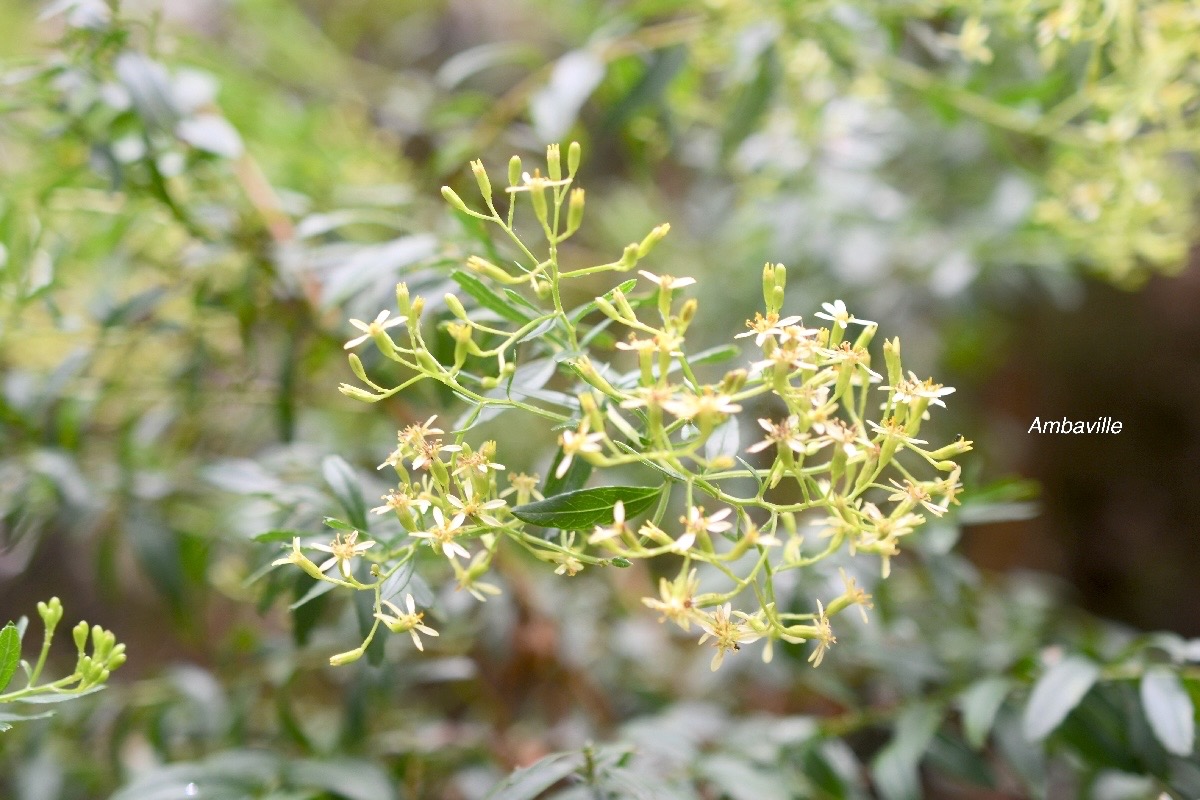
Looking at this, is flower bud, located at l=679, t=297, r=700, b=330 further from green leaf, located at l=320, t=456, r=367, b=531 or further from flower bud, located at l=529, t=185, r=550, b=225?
green leaf, located at l=320, t=456, r=367, b=531

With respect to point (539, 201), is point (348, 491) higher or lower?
lower

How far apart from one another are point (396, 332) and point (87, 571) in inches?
60.9

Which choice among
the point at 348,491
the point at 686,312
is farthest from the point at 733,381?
the point at 348,491

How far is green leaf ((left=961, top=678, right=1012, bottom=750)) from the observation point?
0.62 metres

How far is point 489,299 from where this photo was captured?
0.48 metres

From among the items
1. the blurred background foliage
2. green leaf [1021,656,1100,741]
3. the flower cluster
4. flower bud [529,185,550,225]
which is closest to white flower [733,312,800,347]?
the flower cluster

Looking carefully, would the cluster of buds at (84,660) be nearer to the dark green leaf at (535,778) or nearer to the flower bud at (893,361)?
the dark green leaf at (535,778)

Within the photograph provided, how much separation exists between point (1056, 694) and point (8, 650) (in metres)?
0.62

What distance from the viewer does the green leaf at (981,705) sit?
617mm

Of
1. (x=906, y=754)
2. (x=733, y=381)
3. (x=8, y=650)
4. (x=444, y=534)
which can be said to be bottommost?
(x=906, y=754)

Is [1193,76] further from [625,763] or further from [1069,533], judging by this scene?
[1069,533]

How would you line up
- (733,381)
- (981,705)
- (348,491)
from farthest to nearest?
(981,705), (348,491), (733,381)

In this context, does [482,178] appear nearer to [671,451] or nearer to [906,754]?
[671,451]

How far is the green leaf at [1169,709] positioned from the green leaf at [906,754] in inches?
5.9
